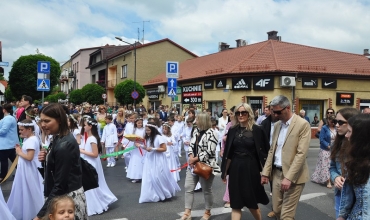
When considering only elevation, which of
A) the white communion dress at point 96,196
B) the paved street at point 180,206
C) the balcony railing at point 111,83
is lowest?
the paved street at point 180,206

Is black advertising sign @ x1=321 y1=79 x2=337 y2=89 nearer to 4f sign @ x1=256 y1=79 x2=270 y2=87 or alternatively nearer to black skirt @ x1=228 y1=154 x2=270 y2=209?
4f sign @ x1=256 y1=79 x2=270 y2=87

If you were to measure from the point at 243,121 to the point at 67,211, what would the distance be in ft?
9.19

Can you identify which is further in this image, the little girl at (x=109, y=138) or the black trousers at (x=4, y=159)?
the little girl at (x=109, y=138)

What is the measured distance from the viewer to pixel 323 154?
8586 millimetres

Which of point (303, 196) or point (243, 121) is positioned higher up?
point (243, 121)

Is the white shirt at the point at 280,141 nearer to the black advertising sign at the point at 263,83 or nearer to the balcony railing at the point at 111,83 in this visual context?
the black advertising sign at the point at 263,83

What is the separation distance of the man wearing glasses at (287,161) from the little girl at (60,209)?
8.65 feet

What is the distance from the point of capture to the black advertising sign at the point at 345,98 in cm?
2336

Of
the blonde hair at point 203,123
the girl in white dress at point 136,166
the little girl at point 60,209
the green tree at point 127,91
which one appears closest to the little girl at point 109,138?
the girl in white dress at point 136,166

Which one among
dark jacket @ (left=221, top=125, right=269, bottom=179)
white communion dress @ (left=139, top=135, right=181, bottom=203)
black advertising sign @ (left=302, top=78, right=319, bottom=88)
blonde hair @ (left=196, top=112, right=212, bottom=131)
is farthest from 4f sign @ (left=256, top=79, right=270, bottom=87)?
dark jacket @ (left=221, top=125, right=269, bottom=179)

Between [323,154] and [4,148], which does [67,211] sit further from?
[323,154]

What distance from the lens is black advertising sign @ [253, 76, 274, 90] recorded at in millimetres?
22047

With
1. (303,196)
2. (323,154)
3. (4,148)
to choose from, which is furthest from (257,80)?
(4,148)

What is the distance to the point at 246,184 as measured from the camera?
4.62 m
